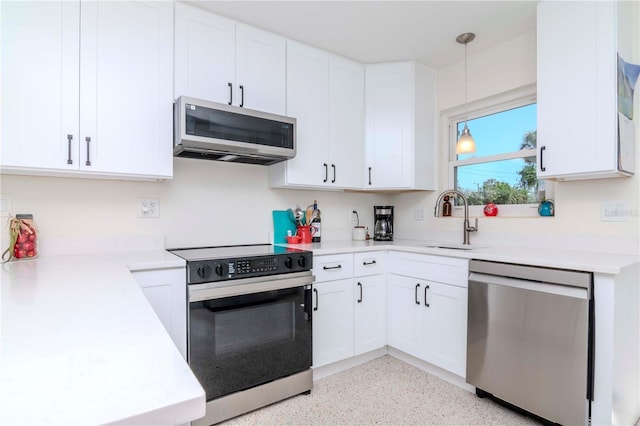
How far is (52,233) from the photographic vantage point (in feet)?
6.31

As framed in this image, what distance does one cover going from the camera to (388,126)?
2906 millimetres

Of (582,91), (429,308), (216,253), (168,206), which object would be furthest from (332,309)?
(582,91)

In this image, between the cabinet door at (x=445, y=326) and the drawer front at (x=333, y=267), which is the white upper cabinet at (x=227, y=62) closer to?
the drawer front at (x=333, y=267)

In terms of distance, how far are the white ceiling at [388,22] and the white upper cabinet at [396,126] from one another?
20 cm

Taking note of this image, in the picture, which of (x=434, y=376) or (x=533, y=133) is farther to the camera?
(x=533, y=133)

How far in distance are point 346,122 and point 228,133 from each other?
1.14 meters

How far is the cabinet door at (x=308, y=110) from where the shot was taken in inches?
98.5

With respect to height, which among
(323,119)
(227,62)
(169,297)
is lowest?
(169,297)

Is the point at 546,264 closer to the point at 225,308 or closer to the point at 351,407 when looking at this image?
the point at 351,407

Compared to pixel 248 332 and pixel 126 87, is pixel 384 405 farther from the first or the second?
pixel 126 87

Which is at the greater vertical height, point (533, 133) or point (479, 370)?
point (533, 133)

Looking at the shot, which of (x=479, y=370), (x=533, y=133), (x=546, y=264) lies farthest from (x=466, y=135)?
Answer: (x=479, y=370)

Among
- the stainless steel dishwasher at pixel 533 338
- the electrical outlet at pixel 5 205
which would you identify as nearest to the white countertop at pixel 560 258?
the stainless steel dishwasher at pixel 533 338

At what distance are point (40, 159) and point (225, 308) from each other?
119cm
